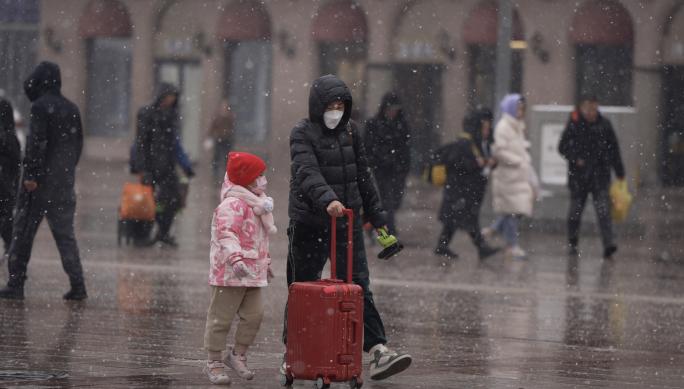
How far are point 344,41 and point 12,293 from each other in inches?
900

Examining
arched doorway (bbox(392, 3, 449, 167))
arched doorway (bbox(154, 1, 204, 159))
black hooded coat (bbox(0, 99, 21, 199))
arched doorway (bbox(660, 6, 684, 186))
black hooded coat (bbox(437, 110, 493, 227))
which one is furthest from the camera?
arched doorway (bbox(154, 1, 204, 159))

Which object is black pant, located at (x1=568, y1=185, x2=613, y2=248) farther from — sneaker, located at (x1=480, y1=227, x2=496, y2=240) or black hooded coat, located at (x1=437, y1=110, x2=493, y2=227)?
black hooded coat, located at (x1=437, y1=110, x2=493, y2=227)

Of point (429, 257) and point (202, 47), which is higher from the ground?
point (202, 47)

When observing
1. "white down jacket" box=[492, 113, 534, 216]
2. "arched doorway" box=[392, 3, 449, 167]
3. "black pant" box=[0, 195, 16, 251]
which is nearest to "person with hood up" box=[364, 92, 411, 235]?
"white down jacket" box=[492, 113, 534, 216]

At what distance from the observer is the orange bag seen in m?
12.0

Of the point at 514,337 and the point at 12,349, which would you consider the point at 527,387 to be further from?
the point at 12,349

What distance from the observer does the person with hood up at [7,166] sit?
9.41 m

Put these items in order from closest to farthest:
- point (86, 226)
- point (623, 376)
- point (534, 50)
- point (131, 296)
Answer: point (623, 376)
point (131, 296)
point (86, 226)
point (534, 50)

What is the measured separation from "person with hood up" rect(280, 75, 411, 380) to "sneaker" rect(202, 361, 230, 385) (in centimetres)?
30

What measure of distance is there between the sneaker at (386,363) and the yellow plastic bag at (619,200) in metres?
8.05

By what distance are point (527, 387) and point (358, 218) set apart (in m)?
1.24

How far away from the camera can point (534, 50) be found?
91.5 feet

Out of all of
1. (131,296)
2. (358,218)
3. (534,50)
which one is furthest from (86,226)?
(534,50)

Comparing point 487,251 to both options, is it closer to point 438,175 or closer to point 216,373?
point 438,175
